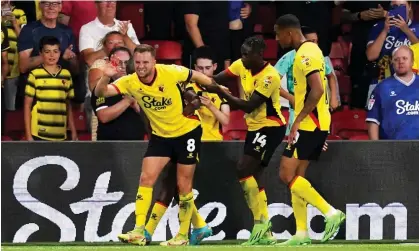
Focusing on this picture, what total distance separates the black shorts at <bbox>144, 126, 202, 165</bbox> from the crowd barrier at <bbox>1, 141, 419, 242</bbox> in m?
0.71

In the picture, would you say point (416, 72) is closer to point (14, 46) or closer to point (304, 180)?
point (304, 180)

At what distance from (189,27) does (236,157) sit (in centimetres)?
236

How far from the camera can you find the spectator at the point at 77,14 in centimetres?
1087

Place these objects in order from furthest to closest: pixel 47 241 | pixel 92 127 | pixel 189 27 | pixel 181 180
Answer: pixel 189 27 → pixel 92 127 → pixel 47 241 → pixel 181 180

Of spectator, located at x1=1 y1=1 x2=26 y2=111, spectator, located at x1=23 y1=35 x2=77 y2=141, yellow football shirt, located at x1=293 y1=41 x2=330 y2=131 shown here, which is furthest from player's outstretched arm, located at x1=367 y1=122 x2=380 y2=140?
spectator, located at x1=1 y1=1 x2=26 y2=111

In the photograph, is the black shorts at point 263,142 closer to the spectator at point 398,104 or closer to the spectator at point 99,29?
the spectator at point 398,104

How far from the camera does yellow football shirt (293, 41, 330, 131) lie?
8156 millimetres

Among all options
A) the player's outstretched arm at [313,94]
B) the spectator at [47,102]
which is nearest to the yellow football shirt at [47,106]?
the spectator at [47,102]

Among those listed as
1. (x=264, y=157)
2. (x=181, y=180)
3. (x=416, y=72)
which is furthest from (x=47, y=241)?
(x=416, y=72)

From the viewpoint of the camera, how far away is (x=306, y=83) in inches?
327

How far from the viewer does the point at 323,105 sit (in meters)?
8.44

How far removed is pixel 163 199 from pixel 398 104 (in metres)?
2.93

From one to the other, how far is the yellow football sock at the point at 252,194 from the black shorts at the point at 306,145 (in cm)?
39

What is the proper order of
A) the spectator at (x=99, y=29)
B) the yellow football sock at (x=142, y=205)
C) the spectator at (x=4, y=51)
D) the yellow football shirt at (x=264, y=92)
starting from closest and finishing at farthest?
the yellow football sock at (x=142, y=205), the yellow football shirt at (x=264, y=92), the spectator at (x=4, y=51), the spectator at (x=99, y=29)
